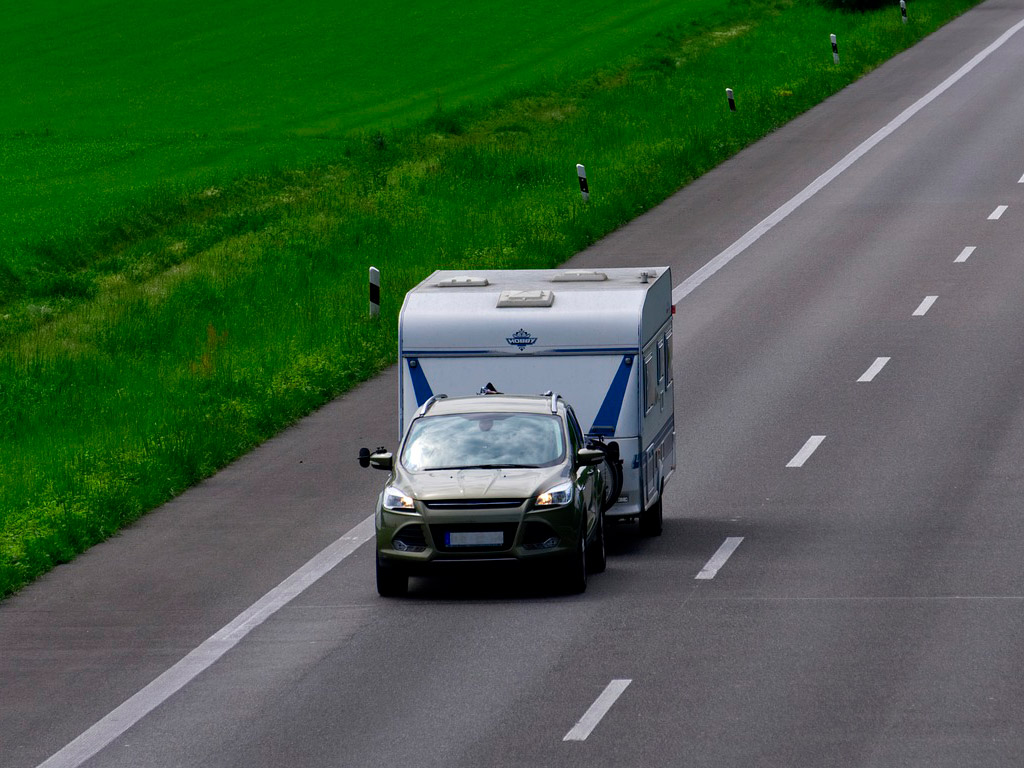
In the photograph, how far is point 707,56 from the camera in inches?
2206

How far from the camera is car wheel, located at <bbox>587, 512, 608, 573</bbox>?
56.6ft

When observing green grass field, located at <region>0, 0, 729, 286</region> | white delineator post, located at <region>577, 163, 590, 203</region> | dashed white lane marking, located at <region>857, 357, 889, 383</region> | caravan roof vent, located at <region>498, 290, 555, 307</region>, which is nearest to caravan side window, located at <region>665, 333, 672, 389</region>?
caravan roof vent, located at <region>498, 290, 555, 307</region>

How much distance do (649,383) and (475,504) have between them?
10.7 feet

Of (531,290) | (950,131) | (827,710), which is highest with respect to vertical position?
(531,290)

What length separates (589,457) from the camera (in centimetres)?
1667

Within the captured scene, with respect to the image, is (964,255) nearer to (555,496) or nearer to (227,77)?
(555,496)

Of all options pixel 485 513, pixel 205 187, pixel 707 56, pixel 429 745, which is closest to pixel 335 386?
pixel 485 513

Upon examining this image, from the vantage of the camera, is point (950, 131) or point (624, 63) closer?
point (950, 131)

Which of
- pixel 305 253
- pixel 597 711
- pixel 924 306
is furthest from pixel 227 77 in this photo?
pixel 597 711

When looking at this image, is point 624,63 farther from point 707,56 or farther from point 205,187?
point 205,187

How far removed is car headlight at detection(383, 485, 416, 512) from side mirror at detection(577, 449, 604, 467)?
4.93 feet

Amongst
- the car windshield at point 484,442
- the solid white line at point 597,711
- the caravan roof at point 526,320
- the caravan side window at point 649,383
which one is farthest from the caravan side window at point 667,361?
the solid white line at point 597,711

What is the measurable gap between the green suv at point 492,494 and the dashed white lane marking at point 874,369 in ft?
32.2

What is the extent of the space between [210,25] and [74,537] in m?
57.2
